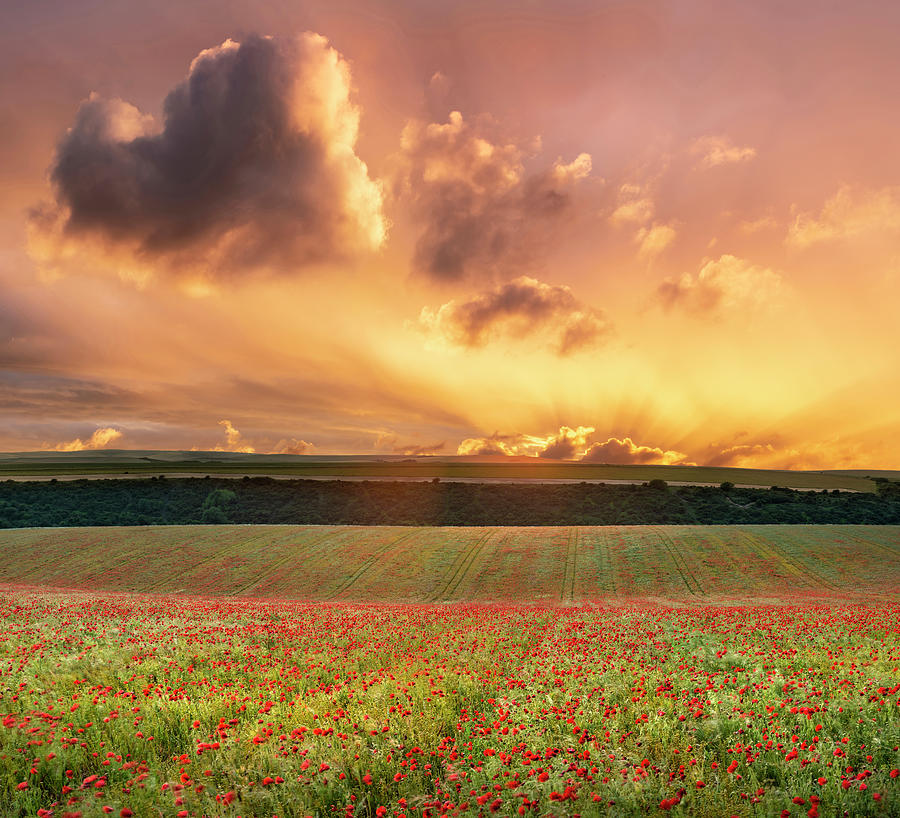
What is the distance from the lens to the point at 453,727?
8.54 m

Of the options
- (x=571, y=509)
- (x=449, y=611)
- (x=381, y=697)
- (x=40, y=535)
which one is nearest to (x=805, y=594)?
(x=449, y=611)

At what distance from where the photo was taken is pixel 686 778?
22.2ft

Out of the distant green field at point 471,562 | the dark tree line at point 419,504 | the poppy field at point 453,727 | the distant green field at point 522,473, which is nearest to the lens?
the poppy field at point 453,727

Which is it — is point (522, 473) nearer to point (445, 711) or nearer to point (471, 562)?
point (471, 562)

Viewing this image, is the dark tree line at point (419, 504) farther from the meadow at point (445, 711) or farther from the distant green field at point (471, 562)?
the meadow at point (445, 711)

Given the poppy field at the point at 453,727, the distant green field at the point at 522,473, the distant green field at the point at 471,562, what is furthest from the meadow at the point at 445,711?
the distant green field at the point at 522,473

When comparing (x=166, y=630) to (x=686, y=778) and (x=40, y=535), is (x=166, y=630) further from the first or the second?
(x=40, y=535)

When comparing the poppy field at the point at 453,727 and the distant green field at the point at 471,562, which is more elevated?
the poppy field at the point at 453,727

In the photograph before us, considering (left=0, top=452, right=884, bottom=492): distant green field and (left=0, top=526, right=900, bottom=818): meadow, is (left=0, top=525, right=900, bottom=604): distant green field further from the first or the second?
(left=0, top=452, right=884, bottom=492): distant green field

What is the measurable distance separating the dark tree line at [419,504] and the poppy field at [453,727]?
5820 centimetres

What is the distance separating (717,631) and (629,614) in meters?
5.38

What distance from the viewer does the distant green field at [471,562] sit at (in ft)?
120

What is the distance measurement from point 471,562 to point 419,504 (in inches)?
1430

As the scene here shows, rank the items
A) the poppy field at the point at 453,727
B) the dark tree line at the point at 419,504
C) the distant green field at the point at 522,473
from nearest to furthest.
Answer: the poppy field at the point at 453,727 → the dark tree line at the point at 419,504 → the distant green field at the point at 522,473
